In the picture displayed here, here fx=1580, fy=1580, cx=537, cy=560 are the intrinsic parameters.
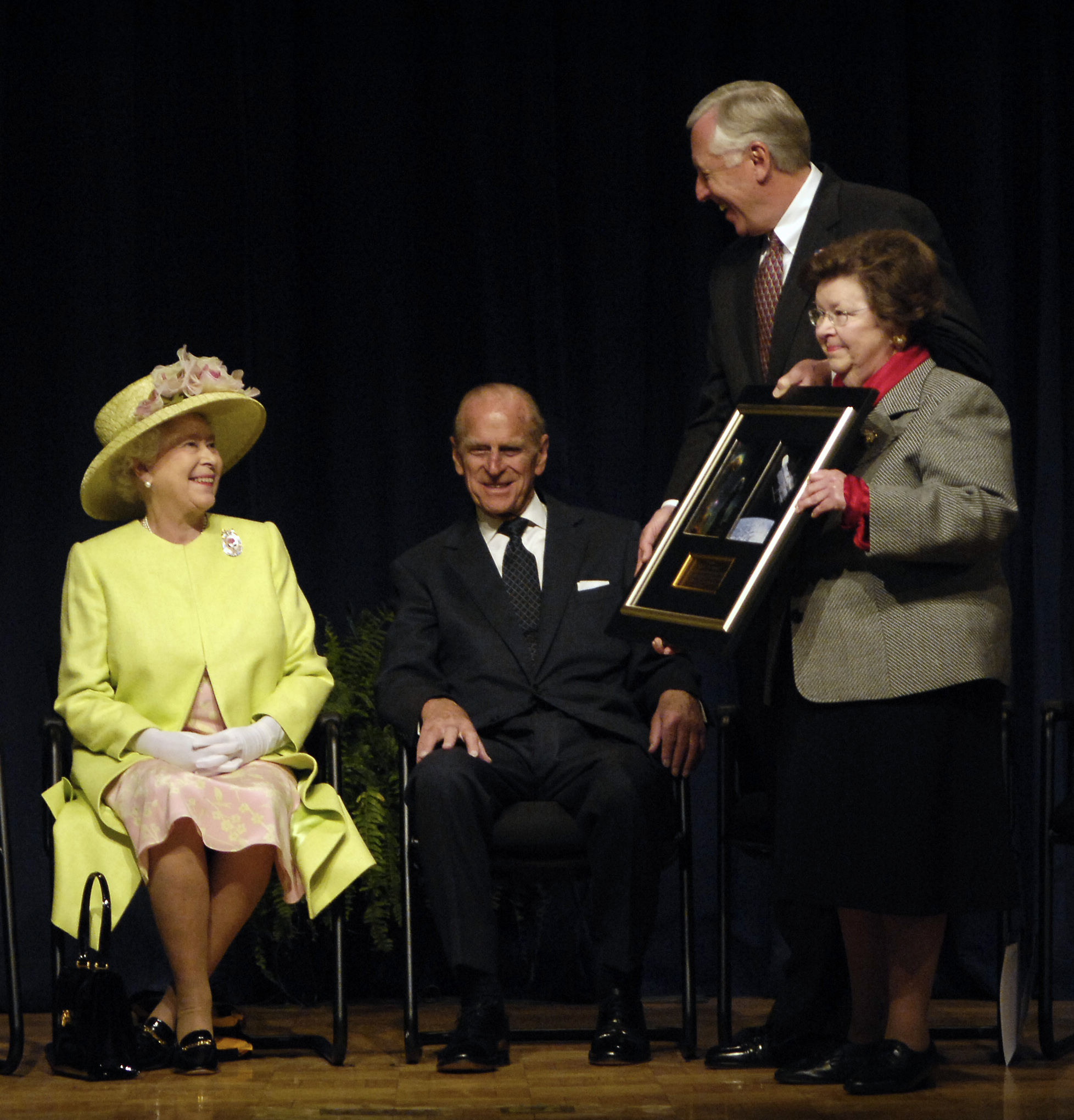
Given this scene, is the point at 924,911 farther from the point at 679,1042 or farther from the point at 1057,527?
the point at 1057,527

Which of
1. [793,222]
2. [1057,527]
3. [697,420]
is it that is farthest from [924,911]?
[1057,527]

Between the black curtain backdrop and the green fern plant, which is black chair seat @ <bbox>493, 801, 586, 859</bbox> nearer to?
the green fern plant

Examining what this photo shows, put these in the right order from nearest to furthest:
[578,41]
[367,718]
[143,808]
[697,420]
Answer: [143,808]
[697,420]
[367,718]
[578,41]

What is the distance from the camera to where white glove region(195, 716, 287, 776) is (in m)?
3.48

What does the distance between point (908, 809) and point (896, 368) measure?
0.85 metres

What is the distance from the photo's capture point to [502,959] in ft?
14.3

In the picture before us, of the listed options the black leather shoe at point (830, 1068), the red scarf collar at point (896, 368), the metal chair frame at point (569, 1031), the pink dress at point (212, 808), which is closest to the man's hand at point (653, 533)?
the red scarf collar at point (896, 368)

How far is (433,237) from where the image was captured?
4.48 m

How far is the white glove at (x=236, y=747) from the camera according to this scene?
11.4ft

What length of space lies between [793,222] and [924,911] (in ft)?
4.88

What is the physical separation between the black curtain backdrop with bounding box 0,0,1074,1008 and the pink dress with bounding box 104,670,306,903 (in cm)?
100

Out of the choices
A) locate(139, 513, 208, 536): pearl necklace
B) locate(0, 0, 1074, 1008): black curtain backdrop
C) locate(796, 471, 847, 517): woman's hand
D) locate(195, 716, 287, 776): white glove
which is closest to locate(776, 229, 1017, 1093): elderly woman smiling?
locate(796, 471, 847, 517): woman's hand

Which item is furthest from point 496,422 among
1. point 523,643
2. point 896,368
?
point 896,368

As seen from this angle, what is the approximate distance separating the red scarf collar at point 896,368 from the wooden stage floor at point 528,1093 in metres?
1.36
